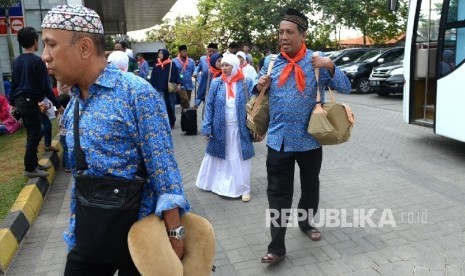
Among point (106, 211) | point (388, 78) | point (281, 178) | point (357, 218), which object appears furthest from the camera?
point (388, 78)

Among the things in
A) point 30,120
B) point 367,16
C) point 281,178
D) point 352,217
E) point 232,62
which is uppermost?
point 367,16

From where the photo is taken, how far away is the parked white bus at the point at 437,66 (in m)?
6.02

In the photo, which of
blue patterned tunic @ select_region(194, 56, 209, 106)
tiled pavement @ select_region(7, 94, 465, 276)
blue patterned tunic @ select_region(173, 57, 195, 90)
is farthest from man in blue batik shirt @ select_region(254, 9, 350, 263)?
blue patterned tunic @ select_region(173, 57, 195, 90)

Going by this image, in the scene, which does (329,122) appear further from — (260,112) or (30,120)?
(30,120)

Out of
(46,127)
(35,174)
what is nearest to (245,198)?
(35,174)

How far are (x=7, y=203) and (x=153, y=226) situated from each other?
12.4 feet

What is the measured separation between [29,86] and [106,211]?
168 inches

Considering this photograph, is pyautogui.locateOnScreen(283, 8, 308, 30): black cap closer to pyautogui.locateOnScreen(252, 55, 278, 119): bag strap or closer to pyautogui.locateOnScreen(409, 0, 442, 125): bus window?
pyautogui.locateOnScreen(252, 55, 278, 119): bag strap

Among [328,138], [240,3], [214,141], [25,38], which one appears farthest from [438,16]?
[240,3]

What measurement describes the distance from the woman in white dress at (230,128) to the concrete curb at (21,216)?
6.70 feet

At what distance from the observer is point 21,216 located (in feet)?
14.3

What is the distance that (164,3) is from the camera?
21.0 metres

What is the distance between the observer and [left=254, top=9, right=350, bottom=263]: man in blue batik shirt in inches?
129

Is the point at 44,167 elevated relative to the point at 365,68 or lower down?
lower down
